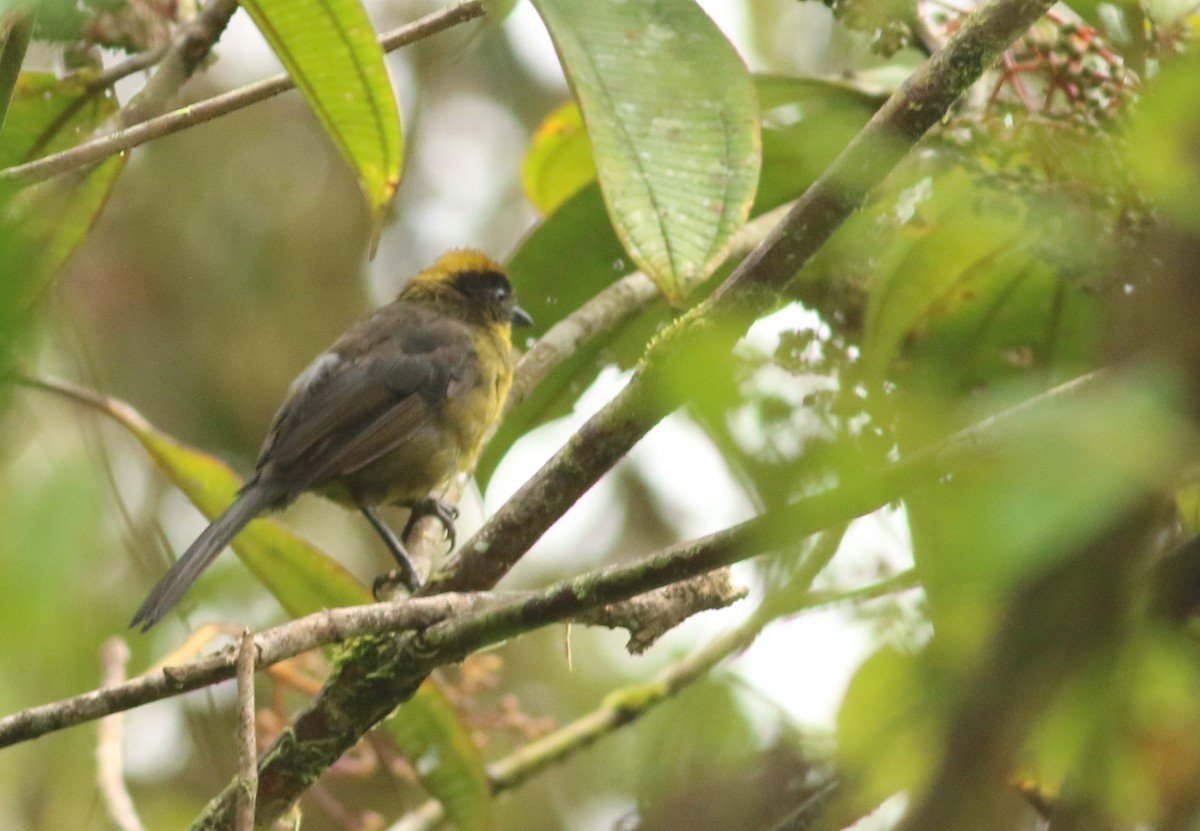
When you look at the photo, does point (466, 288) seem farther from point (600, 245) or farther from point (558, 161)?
point (600, 245)

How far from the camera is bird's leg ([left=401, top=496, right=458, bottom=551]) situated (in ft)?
13.4

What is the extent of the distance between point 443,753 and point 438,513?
107 centimetres

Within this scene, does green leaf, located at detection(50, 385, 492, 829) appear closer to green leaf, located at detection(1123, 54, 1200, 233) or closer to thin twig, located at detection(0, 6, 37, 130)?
thin twig, located at detection(0, 6, 37, 130)

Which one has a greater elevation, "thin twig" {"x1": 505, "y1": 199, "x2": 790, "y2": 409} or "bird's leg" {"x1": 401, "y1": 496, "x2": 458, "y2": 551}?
"thin twig" {"x1": 505, "y1": 199, "x2": 790, "y2": 409}

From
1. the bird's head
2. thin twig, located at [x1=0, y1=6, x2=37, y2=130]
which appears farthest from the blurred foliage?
the bird's head

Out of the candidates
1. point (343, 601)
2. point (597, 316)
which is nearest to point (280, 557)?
point (343, 601)

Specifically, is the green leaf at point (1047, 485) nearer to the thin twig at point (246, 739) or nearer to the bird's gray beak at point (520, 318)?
the thin twig at point (246, 739)

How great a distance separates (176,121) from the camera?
208 cm

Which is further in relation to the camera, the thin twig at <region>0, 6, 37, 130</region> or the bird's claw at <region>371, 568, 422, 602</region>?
the bird's claw at <region>371, 568, 422, 602</region>

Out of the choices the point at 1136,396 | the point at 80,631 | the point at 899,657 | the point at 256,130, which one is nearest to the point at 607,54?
the point at 899,657

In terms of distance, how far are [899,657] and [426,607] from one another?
44.5 inches

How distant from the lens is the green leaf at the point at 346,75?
209cm

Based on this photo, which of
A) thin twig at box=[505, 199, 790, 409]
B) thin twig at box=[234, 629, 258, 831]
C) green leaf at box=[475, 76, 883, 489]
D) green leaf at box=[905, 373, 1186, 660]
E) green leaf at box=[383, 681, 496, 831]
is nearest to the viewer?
green leaf at box=[905, 373, 1186, 660]

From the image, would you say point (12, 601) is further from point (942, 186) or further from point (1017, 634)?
point (1017, 634)
